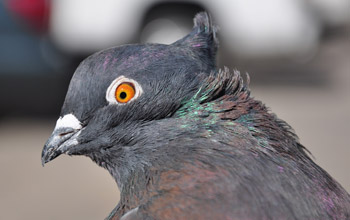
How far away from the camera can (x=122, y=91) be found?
2.89 metres

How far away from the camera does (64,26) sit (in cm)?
1040

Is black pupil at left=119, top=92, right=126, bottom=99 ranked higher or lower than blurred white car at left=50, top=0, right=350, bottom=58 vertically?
lower

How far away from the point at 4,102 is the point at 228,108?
26.8 ft

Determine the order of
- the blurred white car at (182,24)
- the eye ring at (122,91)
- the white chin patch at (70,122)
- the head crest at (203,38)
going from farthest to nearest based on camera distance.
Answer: the blurred white car at (182,24)
the head crest at (203,38)
the white chin patch at (70,122)
the eye ring at (122,91)

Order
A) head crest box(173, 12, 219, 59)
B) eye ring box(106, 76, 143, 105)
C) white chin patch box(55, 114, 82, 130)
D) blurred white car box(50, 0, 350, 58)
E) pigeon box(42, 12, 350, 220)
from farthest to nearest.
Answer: blurred white car box(50, 0, 350, 58)
head crest box(173, 12, 219, 59)
white chin patch box(55, 114, 82, 130)
eye ring box(106, 76, 143, 105)
pigeon box(42, 12, 350, 220)

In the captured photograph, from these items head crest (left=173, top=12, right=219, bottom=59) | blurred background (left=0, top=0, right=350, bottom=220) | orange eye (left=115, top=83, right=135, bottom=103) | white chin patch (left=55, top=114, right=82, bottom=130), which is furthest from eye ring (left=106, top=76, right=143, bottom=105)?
blurred background (left=0, top=0, right=350, bottom=220)

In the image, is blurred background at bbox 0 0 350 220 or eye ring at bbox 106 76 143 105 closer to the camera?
eye ring at bbox 106 76 143 105

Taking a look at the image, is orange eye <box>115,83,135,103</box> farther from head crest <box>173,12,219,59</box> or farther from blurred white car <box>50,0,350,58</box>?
blurred white car <box>50,0,350,58</box>

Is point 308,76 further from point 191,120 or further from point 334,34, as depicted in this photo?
point 191,120

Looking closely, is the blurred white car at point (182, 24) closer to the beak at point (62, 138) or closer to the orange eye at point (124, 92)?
the beak at point (62, 138)

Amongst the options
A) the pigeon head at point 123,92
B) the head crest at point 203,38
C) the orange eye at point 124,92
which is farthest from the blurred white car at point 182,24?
the orange eye at point 124,92

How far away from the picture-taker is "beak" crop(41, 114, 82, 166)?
3025 millimetres

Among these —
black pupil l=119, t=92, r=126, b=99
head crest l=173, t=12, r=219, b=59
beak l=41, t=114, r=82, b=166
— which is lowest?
beak l=41, t=114, r=82, b=166

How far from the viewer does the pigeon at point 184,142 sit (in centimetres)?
257
